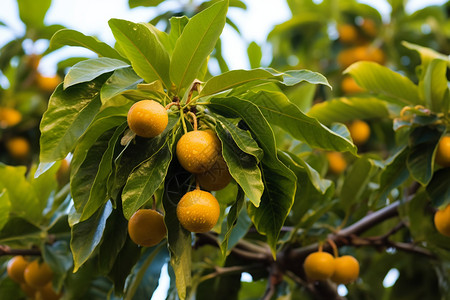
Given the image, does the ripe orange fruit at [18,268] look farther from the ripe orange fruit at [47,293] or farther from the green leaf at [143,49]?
the green leaf at [143,49]

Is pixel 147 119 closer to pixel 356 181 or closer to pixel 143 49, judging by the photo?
pixel 143 49

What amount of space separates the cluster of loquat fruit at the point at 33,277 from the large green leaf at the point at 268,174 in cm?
72

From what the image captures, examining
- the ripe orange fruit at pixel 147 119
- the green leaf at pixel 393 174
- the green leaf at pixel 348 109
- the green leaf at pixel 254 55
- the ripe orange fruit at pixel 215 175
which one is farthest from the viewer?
the green leaf at pixel 348 109

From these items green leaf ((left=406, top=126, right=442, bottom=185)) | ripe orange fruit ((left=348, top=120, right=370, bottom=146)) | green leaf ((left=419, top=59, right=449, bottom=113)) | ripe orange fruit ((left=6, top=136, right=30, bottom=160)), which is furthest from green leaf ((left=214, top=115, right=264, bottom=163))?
ripe orange fruit ((left=6, top=136, right=30, bottom=160))

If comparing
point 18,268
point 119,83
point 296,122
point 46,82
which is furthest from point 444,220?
point 46,82

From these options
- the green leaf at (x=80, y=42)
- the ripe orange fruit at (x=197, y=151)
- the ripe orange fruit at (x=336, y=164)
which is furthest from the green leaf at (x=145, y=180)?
the ripe orange fruit at (x=336, y=164)

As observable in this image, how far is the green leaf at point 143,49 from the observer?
1.10 meters

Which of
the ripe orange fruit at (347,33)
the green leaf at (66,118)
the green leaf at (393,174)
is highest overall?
the green leaf at (66,118)

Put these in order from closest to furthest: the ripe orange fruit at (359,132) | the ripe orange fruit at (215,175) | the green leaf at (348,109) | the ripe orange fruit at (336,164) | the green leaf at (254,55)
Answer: the ripe orange fruit at (215,175) → the green leaf at (254,55) → the green leaf at (348,109) → the ripe orange fruit at (359,132) → the ripe orange fruit at (336,164)

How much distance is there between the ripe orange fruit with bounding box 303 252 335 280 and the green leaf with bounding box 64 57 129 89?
71cm

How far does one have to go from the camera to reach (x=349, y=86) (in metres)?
2.63

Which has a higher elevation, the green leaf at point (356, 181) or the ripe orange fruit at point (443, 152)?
the ripe orange fruit at point (443, 152)

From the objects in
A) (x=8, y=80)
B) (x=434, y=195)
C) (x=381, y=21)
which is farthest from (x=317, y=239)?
(x=8, y=80)

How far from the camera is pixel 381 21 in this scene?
2.80m
